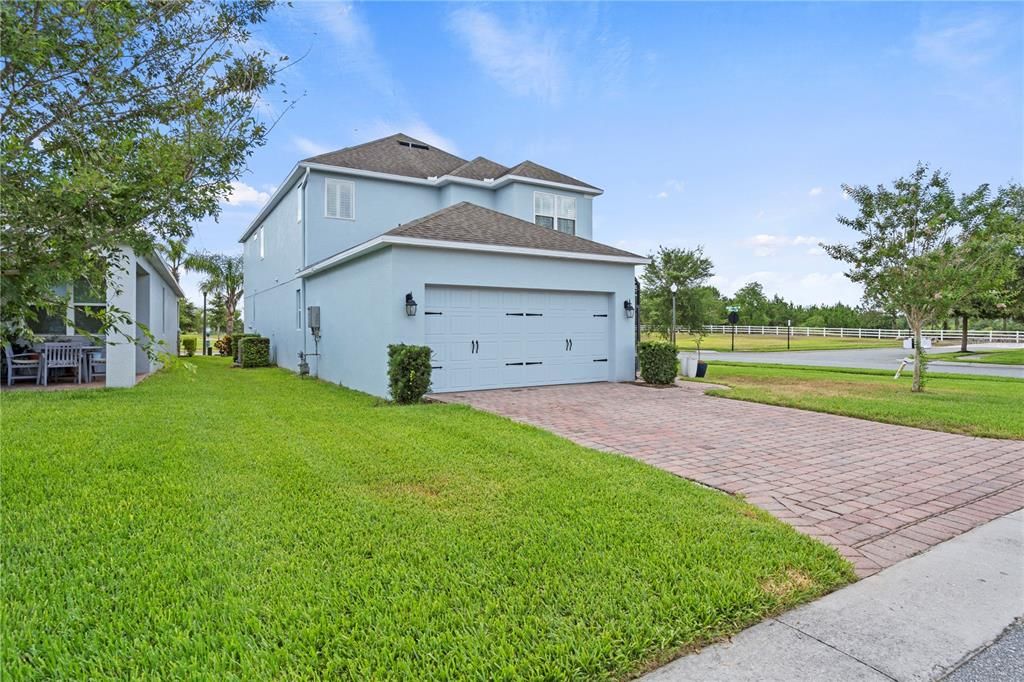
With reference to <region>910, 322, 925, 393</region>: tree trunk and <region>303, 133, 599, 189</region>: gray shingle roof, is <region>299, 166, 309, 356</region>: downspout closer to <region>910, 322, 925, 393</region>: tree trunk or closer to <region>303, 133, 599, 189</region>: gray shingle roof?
<region>303, 133, 599, 189</region>: gray shingle roof

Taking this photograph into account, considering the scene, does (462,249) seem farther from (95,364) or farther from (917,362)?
(917,362)

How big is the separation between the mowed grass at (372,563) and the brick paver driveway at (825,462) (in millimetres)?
525

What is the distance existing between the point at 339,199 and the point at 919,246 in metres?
14.3

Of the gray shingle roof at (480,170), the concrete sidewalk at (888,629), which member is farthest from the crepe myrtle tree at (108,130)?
the gray shingle roof at (480,170)

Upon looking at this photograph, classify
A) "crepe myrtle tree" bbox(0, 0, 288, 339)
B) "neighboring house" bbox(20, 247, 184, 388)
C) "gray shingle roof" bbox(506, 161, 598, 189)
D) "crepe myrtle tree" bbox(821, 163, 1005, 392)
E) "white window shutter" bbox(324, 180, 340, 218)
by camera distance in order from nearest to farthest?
"crepe myrtle tree" bbox(0, 0, 288, 339) < "neighboring house" bbox(20, 247, 184, 388) < "crepe myrtle tree" bbox(821, 163, 1005, 392) < "white window shutter" bbox(324, 180, 340, 218) < "gray shingle roof" bbox(506, 161, 598, 189)

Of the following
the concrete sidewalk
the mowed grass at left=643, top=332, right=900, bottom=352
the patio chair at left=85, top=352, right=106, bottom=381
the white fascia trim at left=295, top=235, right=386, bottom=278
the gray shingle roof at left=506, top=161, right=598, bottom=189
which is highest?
the gray shingle roof at left=506, top=161, right=598, bottom=189

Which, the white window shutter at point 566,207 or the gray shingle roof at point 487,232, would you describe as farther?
the white window shutter at point 566,207

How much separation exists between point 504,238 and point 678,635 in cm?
990

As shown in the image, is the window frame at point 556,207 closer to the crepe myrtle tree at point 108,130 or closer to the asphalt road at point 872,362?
the asphalt road at point 872,362

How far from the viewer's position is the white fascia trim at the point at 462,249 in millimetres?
10125

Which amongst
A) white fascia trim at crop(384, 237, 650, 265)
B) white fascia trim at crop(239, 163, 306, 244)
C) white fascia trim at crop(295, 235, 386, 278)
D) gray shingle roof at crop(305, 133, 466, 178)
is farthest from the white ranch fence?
white fascia trim at crop(295, 235, 386, 278)

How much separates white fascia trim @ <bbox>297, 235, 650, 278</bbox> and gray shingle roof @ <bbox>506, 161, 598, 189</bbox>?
18.8ft

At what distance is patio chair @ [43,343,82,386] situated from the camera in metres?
11.3

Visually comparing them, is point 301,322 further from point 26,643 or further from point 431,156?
point 26,643
